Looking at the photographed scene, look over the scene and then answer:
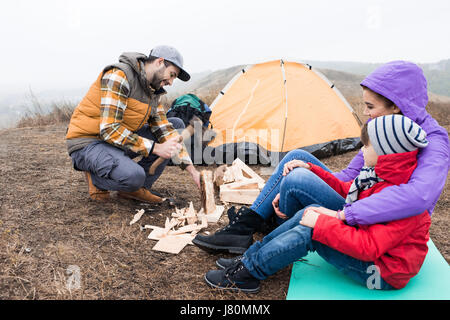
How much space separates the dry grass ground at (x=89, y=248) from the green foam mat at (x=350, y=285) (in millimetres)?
103

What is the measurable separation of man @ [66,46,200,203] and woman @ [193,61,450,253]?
3.28 feet

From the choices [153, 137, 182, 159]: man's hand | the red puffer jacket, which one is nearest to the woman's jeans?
the red puffer jacket

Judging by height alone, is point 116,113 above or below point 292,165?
above

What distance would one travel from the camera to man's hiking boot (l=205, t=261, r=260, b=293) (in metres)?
2.00

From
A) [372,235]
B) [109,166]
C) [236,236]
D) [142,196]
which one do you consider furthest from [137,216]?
[372,235]

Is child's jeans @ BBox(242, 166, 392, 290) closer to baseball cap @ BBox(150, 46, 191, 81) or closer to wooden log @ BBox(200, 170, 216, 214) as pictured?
wooden log @ BBox(200, 170, 216, 214)

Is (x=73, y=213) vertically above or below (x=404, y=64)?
below

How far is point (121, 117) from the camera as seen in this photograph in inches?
116

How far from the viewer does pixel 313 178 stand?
7.11 ft

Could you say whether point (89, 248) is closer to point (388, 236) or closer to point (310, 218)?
point (310, 218)

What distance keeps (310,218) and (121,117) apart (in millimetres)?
1849

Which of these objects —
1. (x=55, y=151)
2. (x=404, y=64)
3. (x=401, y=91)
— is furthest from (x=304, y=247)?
(x=55, y=151)
